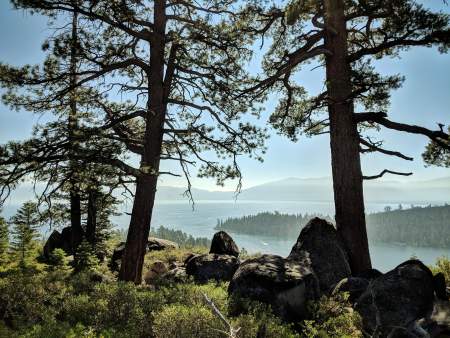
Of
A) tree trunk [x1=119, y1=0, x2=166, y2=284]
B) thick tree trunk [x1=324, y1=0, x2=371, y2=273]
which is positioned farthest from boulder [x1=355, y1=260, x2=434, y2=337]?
tree trunk [x1=119, y1=0, x2=166, y2=284]

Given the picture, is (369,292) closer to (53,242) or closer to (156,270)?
(156,270)

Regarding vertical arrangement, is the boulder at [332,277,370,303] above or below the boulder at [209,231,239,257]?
below

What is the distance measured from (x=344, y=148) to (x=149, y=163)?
633 centimetres

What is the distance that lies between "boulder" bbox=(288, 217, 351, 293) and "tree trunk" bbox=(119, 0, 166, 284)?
195 inches

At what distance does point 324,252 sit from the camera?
10.1 m

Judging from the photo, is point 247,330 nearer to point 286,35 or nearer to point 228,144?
point 228,144

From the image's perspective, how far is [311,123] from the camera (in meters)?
14.0

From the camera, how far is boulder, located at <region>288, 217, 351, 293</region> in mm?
9672

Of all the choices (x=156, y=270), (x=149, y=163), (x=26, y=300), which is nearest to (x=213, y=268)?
(x=149, y=163)

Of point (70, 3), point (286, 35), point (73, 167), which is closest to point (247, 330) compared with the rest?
point (73, 167)

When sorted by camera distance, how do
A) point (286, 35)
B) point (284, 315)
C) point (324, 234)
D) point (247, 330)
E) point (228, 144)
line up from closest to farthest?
point (247, 330), point (284, 315), point (324, 234), point (228, 144), point (286, 35)

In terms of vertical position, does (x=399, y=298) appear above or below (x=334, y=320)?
above

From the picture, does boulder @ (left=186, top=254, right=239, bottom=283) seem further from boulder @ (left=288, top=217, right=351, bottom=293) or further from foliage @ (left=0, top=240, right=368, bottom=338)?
foliage @ (left=0, top=240, right=368, bottom=338)

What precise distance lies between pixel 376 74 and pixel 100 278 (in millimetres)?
11123
